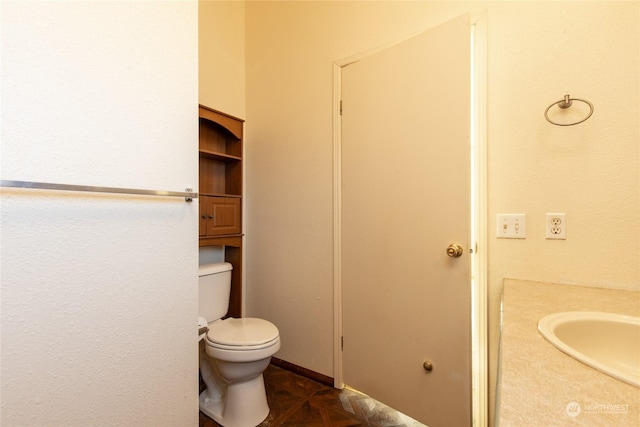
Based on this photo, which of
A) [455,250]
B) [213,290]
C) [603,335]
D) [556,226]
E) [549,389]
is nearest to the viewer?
[549,389]

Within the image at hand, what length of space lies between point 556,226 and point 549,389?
3.05 ft

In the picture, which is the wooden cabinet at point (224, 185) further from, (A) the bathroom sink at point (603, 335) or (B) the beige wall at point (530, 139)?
(A) the bathroom sink at point (603, 335)

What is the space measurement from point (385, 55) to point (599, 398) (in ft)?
5.09

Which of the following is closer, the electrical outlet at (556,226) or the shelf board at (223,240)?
the electrical outlet at (556,226)

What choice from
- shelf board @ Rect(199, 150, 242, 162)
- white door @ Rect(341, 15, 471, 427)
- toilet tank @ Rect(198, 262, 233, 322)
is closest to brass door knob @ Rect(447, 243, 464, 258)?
white door @ Rect(341, 15, 471, 427)

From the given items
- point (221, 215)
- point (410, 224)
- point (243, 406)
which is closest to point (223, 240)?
point (221, 215)

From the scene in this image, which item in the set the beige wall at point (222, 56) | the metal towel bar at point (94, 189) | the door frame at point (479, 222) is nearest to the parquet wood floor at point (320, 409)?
the door frame at point (479, 222)

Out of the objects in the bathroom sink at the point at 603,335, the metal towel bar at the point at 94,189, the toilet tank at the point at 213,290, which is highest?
the metal towel bar at the point at 94,189

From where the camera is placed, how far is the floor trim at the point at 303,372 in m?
Result: 1.68

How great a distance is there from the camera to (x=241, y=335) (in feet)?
4.56

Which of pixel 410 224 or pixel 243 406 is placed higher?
pixel 410 224

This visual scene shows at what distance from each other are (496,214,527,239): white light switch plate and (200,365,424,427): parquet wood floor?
1059mm

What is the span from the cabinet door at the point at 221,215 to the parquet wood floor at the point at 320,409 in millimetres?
1045

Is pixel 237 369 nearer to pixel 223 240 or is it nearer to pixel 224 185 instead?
pixel 223 240
